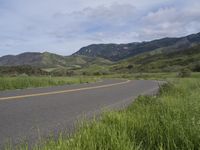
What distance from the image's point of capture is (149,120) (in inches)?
226

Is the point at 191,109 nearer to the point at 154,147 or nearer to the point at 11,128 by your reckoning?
the point at 154,147

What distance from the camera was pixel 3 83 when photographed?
65.0 feet

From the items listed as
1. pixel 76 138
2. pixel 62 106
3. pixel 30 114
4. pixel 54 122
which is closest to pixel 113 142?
pixel 76 138

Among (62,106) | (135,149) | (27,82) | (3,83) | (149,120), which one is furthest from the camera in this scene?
(27,82)

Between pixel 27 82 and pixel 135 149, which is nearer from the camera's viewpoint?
pixel 135 149

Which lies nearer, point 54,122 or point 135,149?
point 135,149

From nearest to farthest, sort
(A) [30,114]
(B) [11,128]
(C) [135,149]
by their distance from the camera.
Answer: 1. (C) [135,149]
2. (B) [11,128]
3. (A) [30,114]

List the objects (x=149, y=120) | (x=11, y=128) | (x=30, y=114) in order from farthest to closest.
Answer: (x=30, y=114) → (x=11, y=128) → (x=149, y=120)

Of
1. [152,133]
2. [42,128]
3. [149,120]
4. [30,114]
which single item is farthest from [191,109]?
[30,114]

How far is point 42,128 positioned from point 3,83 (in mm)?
13788

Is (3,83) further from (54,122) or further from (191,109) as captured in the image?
(191,109)

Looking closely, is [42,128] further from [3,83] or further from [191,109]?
[3,83]

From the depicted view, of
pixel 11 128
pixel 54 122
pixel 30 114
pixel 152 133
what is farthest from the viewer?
pixel 30 114

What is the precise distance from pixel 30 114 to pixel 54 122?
1.20 meters
